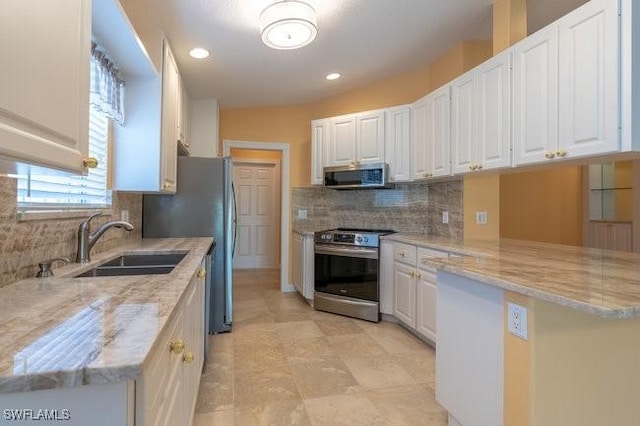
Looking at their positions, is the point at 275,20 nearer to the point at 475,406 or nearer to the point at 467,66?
the point at 467,66

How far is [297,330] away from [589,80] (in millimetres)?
2817

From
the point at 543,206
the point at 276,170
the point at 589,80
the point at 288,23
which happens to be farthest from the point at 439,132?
the point at 276,170

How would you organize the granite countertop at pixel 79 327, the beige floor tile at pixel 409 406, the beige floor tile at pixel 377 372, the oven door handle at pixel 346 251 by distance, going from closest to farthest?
the granite countertop at pixel 79 327 → the beige floor tile at pixel 409 406 → the beige floor tile at pixel 377 372 → the oven door handle at pixel 346 251

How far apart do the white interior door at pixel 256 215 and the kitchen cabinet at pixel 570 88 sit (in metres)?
4.80

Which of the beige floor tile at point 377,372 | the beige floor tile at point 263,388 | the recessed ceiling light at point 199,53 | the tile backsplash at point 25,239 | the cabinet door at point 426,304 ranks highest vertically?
the recessed ceiling light at point 199,53

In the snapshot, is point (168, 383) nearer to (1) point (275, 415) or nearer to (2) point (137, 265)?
(1) point (275, 415)

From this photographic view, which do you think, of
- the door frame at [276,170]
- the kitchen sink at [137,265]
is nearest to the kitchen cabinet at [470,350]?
the kitchen sink at [137,265]

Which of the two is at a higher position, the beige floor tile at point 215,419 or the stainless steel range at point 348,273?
the stainless steel range at point 348,273

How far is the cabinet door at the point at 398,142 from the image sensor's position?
355 cm

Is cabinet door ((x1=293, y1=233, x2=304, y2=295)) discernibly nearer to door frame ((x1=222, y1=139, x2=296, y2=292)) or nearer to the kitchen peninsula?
door frame ((x1=222, y1=139, x2=296, y2=292))

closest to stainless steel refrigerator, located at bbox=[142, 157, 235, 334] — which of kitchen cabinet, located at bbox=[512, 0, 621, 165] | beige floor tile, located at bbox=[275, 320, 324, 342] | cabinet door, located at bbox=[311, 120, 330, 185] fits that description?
beige floor tile, located at bbox=[275, 320, 324, 342]

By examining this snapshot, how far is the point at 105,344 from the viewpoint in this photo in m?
0.72

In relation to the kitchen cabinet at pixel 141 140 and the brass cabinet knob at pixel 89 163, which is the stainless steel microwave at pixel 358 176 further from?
the brass cabinet knob at pixel 89 163

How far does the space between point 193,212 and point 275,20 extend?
172cm
